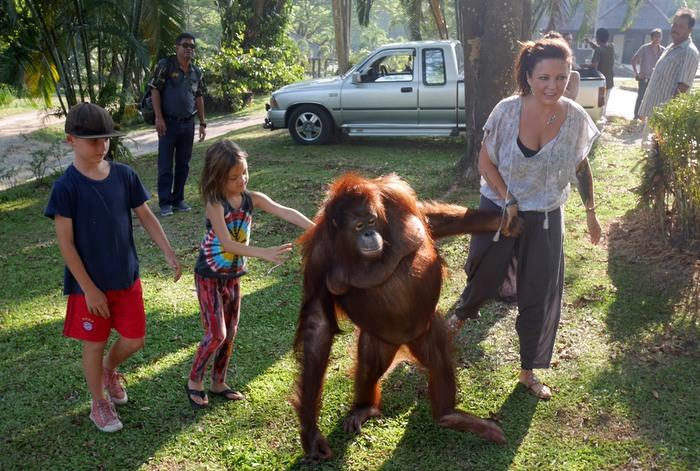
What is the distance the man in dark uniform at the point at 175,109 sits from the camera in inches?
276

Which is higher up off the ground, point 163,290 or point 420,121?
point 420,121

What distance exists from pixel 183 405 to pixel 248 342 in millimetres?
788

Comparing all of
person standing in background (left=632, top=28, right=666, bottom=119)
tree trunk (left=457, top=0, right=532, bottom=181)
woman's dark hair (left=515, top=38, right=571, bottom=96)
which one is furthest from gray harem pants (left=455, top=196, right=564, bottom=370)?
person standing in background (left=632, top=28, right=666, bottom=119)

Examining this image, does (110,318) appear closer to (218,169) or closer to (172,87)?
(218,169)

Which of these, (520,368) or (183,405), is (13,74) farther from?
(520,368)

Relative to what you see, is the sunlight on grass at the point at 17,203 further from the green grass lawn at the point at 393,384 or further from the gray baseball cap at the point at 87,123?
the gray baseball cap at the point at 87,123

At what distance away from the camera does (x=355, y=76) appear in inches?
437

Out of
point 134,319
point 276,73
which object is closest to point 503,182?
point 134,319

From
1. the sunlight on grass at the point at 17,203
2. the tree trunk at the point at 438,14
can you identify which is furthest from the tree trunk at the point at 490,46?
the tree trunk at the point at 438,14

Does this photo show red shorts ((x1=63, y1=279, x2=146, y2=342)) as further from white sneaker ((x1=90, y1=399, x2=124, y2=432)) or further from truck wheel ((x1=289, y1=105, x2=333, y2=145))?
truck wheel ((x1=289, y1=105, x2=333, y2=145))

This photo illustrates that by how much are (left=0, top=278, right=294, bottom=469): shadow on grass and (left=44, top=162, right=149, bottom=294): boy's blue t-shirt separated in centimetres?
81

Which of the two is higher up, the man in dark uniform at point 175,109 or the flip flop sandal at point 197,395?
the man in dark uniform at point 175,109

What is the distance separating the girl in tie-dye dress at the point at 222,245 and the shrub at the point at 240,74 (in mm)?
Answer: 15372

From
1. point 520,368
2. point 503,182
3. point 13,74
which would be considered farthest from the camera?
point 13,74
